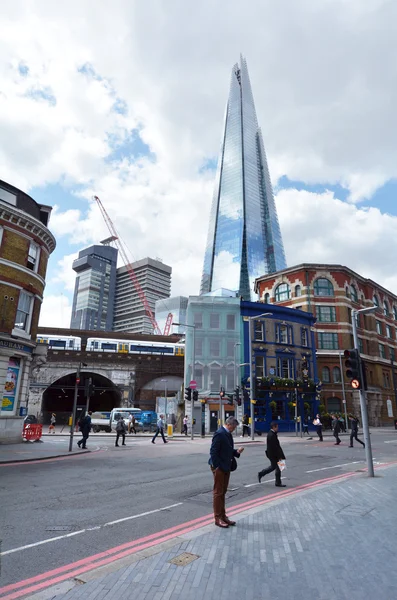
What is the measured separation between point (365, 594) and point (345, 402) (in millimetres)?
42533

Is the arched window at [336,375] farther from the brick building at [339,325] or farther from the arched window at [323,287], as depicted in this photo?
the arched window at [323,287]

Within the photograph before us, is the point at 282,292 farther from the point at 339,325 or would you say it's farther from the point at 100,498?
the point at 100,498

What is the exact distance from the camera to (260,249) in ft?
390

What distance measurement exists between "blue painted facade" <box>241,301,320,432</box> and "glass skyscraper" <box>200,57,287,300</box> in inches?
2740

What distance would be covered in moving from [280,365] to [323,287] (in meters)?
13.7

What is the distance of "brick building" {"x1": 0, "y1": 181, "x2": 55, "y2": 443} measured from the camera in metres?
20.2

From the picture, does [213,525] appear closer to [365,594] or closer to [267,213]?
[365,594]

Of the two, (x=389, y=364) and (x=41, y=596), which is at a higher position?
(x=389, y=364)

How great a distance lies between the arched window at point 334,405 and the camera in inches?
1777

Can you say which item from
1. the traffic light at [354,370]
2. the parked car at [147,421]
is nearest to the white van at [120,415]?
the parked car at [147,421]

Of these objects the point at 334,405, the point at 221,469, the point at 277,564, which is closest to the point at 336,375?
the point at 334,405

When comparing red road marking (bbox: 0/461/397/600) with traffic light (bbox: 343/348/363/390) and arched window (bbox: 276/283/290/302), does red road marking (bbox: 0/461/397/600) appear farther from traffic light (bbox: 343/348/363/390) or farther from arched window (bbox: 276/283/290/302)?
arched window (bbox: 276/283/290/302)

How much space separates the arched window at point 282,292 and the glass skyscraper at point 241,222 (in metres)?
61.9

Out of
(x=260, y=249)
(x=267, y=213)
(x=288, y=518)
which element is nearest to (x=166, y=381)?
(x=288, y=518)
